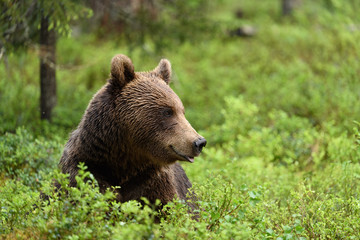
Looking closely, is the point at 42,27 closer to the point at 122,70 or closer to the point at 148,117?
the point at 122,70

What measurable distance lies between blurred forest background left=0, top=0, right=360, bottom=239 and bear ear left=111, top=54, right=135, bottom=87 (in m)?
1.03

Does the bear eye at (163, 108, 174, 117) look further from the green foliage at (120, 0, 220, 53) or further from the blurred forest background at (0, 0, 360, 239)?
the green foliage at (120, 0, 220, 53)

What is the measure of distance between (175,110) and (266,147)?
3.74 metres

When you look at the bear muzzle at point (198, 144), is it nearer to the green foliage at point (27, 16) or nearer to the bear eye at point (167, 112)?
the bear eye at point (167, 112)

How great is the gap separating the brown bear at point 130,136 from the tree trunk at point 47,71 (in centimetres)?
317

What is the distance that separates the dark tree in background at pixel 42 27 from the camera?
6410 mm

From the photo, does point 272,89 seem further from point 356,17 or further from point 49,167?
point 49,167

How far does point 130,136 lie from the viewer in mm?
4543

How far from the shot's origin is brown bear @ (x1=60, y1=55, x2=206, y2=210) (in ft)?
14.7

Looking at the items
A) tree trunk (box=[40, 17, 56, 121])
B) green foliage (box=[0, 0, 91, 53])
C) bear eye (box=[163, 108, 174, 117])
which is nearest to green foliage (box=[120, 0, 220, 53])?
tree trunk (box=[40, 17, 56, 121])

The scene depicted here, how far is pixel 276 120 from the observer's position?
9203mm

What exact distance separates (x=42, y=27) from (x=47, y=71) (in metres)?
0.75

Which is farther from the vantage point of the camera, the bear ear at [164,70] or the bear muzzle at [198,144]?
the bear ear at [164,70]

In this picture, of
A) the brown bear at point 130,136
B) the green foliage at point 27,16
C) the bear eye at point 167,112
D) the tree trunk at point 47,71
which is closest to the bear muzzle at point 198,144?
the brown bear at point 130,136
